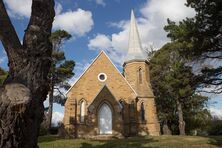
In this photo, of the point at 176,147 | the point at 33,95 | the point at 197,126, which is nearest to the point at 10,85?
the point at 33,95

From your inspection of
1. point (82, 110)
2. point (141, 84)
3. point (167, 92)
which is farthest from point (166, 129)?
point (82, 110)

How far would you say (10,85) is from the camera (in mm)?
4051

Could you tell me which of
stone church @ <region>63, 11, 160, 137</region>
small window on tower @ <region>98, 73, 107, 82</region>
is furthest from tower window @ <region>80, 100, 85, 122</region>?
small window on tower @ <region>98, 73, 107, 82</region>

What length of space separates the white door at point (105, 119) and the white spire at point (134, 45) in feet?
26.7

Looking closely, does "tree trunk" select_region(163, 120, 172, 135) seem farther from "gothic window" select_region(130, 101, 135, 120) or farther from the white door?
the white door

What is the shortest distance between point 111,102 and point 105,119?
6.25 feet

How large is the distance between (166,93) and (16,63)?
37.3 m

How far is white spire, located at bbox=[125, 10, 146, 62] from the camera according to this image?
35.7 metres

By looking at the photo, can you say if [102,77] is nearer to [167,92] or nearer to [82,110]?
[82,110]

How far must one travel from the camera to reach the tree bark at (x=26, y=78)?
3.84m

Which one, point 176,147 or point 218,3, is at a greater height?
point 218,3

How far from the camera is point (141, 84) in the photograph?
112ft

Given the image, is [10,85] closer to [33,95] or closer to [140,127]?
[33,95]

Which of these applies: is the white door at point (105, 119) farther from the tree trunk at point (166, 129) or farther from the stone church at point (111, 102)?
the tree trunk at point (166, 129)
